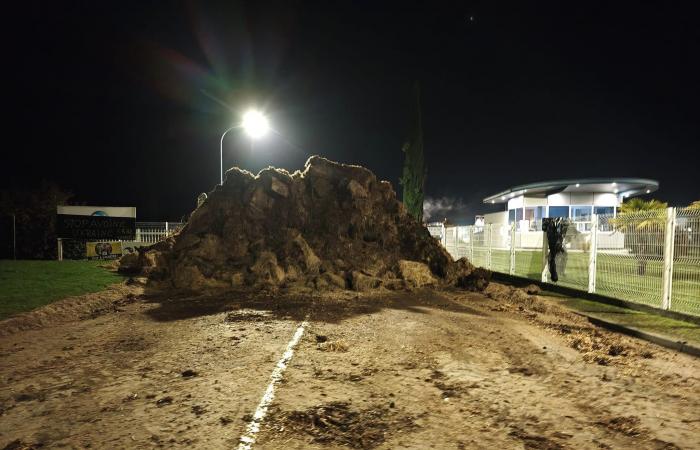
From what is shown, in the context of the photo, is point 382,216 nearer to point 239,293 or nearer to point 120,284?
point 239,293

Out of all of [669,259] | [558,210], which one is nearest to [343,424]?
[669,259]

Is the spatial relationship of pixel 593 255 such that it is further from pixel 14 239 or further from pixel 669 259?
pixel 14 239

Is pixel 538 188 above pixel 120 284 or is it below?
above

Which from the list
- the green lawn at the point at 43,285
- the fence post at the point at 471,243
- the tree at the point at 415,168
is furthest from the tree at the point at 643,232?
the tree at the point at 415,168

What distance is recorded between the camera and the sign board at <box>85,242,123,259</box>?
20.9 meters

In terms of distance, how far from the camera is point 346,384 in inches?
173

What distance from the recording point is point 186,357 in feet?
17.5

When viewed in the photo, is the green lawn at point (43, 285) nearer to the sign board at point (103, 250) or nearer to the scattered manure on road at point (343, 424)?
the sign board at point (103, 250)

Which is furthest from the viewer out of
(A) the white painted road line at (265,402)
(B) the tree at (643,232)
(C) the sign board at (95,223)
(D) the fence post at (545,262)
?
(C) the sign board at (95,223)

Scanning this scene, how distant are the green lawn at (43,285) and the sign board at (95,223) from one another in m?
7.09

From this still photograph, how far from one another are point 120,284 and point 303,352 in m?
8.86

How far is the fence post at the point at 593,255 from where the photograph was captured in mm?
10062

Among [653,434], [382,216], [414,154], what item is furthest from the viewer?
[414,154]

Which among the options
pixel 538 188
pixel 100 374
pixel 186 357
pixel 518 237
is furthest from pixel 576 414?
pixel 538 188
